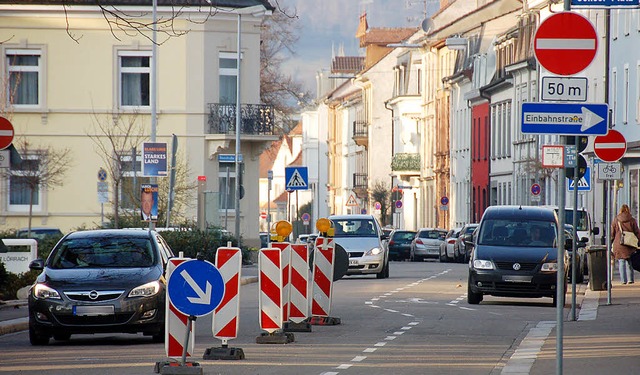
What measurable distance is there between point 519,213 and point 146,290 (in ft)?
40.0

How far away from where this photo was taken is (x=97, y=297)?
18594 mm

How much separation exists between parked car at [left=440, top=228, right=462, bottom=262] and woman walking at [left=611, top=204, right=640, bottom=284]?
25.5 meters

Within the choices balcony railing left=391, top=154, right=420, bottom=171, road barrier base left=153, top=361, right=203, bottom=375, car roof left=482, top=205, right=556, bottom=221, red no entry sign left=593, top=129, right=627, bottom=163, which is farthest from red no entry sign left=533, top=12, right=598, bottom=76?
balcony railing left=391, top=154, right=420, bottom=171

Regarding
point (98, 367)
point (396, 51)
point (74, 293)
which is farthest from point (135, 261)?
point (396, 51)

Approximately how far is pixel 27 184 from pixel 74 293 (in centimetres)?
3304

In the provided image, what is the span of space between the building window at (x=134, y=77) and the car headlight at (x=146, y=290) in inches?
1333

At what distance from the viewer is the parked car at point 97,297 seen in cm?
1850

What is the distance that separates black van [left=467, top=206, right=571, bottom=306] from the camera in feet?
90.3

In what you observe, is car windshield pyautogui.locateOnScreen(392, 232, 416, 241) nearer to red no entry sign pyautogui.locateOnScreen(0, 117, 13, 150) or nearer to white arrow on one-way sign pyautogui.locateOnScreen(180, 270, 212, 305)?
red no entry sign pyautogui.locateOnScreen(0, 117, 13, 150)

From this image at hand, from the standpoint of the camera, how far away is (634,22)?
2034 inches

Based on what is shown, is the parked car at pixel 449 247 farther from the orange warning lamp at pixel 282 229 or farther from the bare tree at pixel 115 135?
the orange warning lamp at pixel 282 229

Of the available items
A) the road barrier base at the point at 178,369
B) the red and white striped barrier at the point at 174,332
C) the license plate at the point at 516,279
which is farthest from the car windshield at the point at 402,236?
the road barrier base at the point at 178,369

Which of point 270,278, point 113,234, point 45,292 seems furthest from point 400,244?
point 45,292

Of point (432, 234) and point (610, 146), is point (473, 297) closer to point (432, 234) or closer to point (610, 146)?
point (610, 146)
